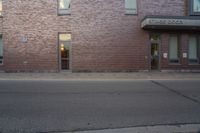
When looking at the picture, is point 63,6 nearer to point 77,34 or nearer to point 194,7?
point 77,34

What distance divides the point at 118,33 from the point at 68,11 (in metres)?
4.22

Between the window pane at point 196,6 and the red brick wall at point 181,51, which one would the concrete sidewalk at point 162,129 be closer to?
the red brick wall at point 181,51

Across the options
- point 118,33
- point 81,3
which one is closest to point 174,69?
point 118,33

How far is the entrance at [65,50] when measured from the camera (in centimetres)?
2053

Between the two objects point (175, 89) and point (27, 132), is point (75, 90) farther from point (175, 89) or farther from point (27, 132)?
point (27, 132)

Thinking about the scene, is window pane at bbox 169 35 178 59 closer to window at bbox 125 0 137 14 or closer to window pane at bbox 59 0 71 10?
window at bbox 125 0 137 14

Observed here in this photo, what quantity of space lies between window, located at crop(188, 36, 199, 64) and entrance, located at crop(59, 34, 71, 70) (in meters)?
9.72

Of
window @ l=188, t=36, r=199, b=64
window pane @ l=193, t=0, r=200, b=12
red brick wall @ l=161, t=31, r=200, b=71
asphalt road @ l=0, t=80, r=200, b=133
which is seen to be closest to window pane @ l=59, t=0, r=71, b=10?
red brick wall @ l=161, t=31, r=200, b=71

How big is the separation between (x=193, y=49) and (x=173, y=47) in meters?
1.69

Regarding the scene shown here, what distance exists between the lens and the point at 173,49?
840 inches

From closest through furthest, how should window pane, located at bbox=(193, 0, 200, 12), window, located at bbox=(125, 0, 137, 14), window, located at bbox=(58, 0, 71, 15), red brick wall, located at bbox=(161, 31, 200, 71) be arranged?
window, located at bbox=(58, 0, 71, 15)
window, located at bbox=(125, 0, 137, 14)
red brick wall, located at bbox=(161, 31, 200, 71)
window pane, located at bbox=(193, 0, 200, 12)

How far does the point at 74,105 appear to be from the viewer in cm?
863

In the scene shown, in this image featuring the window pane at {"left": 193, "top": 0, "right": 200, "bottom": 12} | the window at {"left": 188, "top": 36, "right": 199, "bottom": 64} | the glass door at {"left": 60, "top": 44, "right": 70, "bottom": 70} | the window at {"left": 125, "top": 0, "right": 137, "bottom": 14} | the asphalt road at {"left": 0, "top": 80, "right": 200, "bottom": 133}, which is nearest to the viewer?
the asphalt road at {"left": 0, "top": 80, "right": 200, "bottom": 133}

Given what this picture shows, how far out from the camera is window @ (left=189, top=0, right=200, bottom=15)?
20.7 metres
